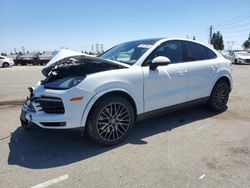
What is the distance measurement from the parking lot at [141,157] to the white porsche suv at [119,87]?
0.32 meters

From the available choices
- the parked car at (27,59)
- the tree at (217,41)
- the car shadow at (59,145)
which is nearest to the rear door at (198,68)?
the car shadow at (59,145)

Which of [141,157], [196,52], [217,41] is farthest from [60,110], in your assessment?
[217,41]

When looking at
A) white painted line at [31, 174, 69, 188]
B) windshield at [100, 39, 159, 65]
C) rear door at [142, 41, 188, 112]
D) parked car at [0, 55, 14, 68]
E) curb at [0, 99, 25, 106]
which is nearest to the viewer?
white painted line at [31, 174, 69, 188]

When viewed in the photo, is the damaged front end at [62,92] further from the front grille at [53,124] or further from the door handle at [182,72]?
the door handle at [182,72]

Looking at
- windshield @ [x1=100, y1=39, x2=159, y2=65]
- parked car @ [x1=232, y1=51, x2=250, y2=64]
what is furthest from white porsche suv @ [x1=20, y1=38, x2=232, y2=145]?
parked car @ [x1=232, y1=51, x2=250, y2=64]

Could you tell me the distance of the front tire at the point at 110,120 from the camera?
11.7 feet

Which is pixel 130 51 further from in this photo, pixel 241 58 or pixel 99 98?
pixel 241 58

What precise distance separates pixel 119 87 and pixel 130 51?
3.79 ft

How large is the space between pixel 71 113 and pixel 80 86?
1.29 ft

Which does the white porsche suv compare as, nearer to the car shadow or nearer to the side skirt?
the side skirt

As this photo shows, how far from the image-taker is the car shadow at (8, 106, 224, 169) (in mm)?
3402

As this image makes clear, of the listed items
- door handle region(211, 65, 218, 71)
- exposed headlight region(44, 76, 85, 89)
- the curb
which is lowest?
the curb

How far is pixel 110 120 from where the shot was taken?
3.76 m

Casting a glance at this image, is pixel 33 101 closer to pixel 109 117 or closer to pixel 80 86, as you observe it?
pixel 80 86
